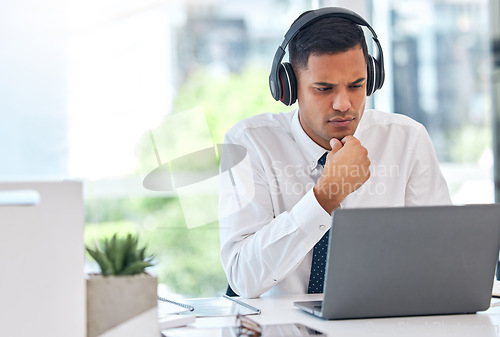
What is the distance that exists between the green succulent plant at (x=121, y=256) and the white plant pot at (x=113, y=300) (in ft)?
0.05

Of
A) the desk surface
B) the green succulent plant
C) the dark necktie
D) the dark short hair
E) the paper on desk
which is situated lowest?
the desk surface

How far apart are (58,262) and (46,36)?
2.05m

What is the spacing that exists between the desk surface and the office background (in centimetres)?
147

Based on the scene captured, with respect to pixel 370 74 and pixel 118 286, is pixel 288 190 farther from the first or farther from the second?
pixel 118 286

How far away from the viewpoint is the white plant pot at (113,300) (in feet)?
3.00

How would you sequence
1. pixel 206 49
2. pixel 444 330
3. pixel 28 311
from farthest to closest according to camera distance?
1. pixel 206 49
2. pixel 444 330
3. pixel 28 311

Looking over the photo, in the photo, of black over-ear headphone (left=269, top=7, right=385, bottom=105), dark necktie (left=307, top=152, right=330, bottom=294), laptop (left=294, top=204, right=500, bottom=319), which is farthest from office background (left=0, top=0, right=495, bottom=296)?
laptop (left=294, top=204, right=500, bottom=319)

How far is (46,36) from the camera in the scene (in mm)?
2699

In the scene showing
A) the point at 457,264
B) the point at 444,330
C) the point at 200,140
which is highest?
the point at 200,140

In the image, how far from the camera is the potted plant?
917 millimetres

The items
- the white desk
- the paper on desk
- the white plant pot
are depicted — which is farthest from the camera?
the paper on desk

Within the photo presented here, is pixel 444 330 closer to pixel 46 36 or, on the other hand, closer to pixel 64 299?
pixel 64 299

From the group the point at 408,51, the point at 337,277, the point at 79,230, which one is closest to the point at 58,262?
the point at 79,230

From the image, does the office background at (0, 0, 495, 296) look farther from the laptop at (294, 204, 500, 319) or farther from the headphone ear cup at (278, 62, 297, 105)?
the laptop at (294, 204, 500, 319)
